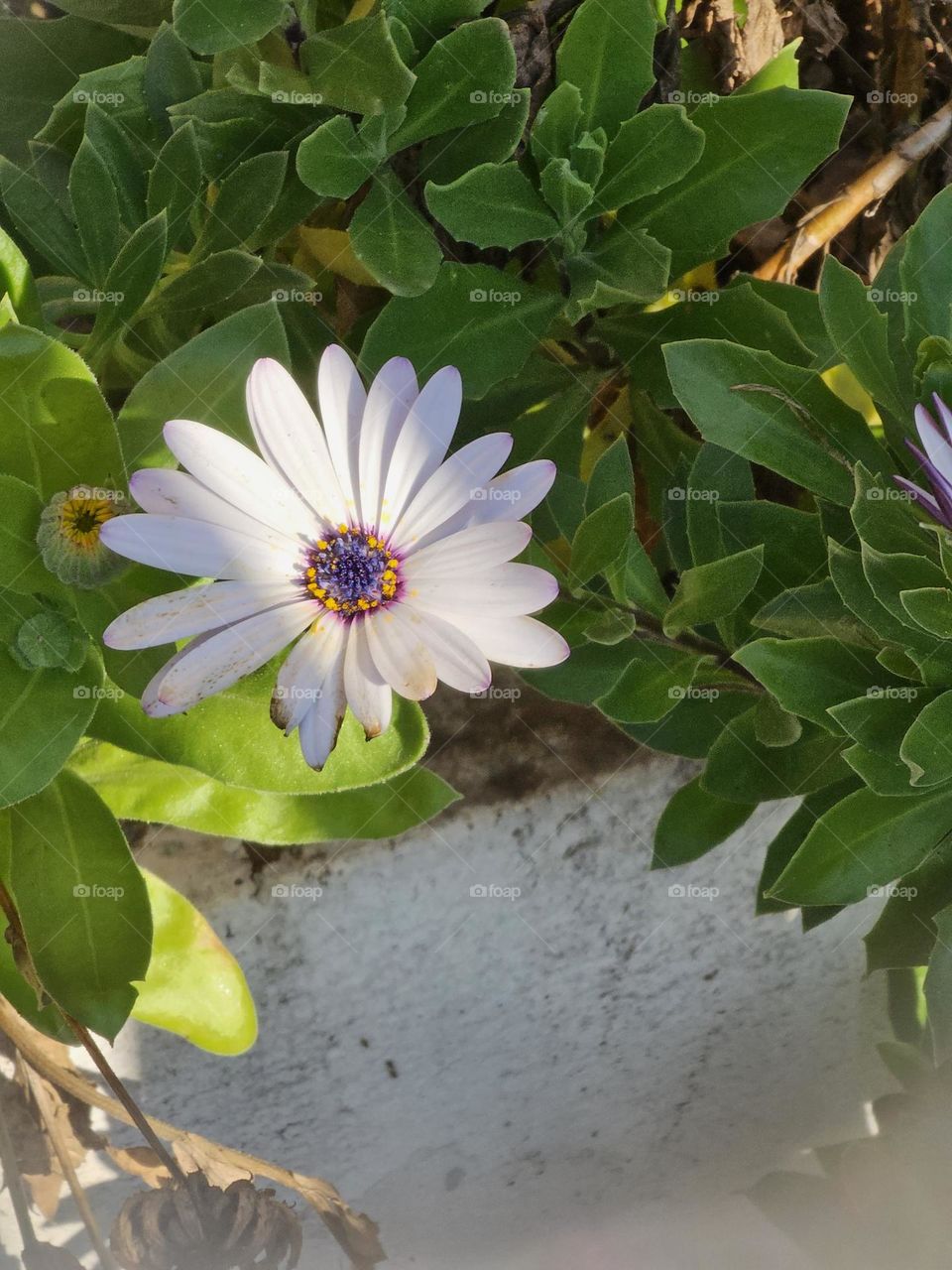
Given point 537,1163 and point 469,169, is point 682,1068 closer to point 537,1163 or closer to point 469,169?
point 537,1163

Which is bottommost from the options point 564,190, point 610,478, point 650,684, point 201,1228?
point 201,1228

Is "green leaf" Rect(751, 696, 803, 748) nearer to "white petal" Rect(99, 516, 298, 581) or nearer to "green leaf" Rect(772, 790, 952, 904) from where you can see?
"green leaf" Rect(772, 790, 952, 904)

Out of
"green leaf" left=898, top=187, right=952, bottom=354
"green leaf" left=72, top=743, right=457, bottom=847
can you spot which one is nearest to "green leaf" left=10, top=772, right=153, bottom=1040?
"green leaf" left=72, top=743, right=457, bottom=847

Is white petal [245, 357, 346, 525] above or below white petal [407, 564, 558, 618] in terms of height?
above

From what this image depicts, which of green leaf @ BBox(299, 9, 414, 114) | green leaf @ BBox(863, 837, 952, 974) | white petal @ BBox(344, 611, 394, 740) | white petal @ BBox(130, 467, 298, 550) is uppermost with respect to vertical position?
green leaf @ BBox(299, 9, 414, 114)

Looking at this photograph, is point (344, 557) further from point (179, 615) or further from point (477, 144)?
point (477, 144)

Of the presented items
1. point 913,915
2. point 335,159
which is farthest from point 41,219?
point 913,915
